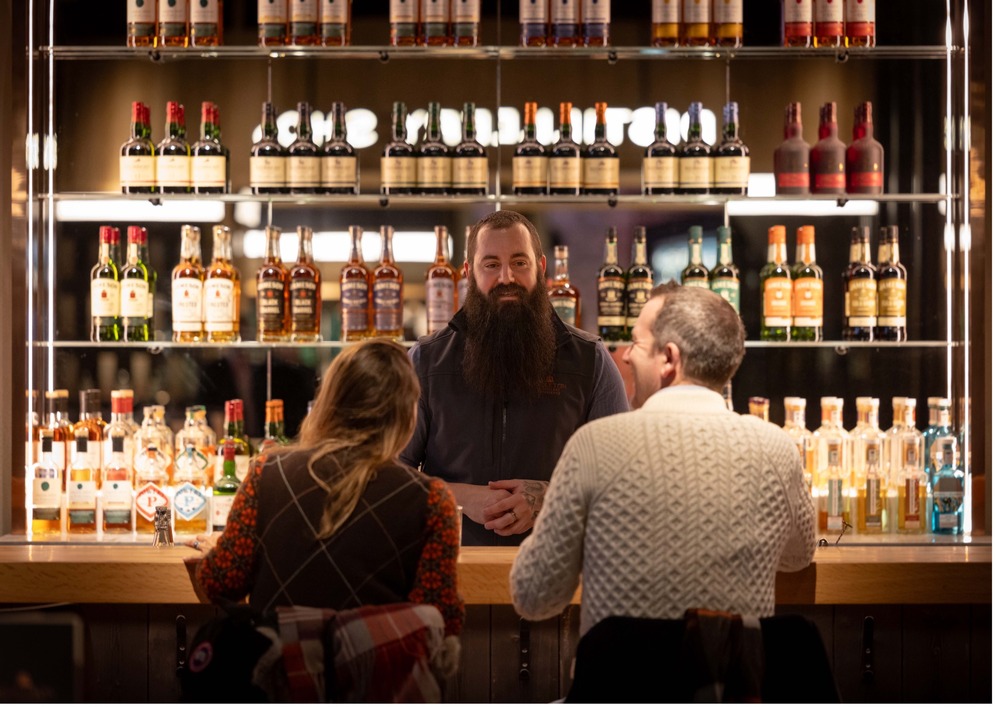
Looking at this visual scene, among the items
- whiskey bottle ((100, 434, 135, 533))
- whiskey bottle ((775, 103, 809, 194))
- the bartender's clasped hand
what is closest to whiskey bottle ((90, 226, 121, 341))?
whiskey bottle ((100, 434, 135, 533))

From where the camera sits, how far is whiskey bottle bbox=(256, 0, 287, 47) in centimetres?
341

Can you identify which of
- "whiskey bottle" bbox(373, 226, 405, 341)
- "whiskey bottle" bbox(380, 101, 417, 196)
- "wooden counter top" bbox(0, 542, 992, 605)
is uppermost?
"whiskey bottle" bbox(380, 101, 417, 196)

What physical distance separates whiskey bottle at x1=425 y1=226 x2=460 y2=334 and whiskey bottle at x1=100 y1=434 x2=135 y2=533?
3.13 feet

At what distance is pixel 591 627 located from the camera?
68.9 inches

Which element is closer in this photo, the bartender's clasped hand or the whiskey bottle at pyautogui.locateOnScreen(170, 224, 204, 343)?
the bartender's clasped hand

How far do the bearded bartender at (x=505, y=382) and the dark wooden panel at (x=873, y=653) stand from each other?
A: 2.57 feet

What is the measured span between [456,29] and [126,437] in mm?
1553

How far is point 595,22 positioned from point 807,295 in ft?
3.44

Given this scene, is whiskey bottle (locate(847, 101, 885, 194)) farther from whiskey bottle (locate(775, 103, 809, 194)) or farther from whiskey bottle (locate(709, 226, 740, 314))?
whiskey bottle (locate(709, 226, 740, 314))

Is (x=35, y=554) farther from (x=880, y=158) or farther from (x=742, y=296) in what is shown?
(x=880, y=158)

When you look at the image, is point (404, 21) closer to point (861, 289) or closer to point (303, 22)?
point (303, 22)

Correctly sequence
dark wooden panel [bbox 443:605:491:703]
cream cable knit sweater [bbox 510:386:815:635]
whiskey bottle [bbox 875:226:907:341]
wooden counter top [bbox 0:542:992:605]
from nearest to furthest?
cream cable knit sweater [bbox 510:386:815:635]
wooden counter top [bbox 0:542:992:605]
dark wooden panel [bbox 443:605:491:703]
whiskey bottle [bbox 875:226:907:341]

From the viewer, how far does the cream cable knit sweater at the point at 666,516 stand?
1.70 meters

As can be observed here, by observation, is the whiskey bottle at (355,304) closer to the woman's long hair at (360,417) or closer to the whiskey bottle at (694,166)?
the whiskey bottle at (694,166)
